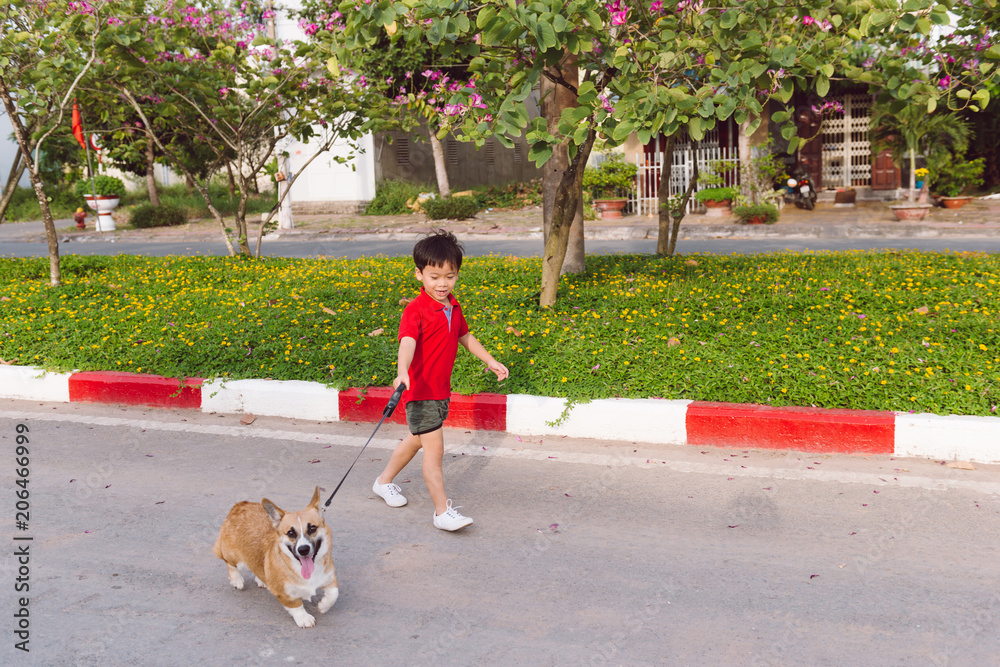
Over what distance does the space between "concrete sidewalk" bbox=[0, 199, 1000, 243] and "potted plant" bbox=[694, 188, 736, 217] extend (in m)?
0.41

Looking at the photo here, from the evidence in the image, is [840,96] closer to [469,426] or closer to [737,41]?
[737,41]

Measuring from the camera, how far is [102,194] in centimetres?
2417

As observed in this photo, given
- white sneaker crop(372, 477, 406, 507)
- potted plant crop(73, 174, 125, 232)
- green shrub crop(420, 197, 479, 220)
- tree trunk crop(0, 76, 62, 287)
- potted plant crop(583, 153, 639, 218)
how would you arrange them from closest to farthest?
white sneaker crop(372, 477, 406, 507)
tree trunk crop(0, 76, 62, 287)
potted plant crop(583, 153, 639, 218)
green shrub crop(420, 197, 479, 220)
potted plant crop(73, 174, 125, 232)

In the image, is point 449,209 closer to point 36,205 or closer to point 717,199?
point 717,199

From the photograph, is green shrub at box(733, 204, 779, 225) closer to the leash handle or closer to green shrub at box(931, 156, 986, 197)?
green shrub at box(931, 156, 986, 197)

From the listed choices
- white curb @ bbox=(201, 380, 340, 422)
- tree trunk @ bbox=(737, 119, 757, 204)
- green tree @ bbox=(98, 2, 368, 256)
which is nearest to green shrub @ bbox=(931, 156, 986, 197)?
tree trunk @ bbox=(737, 119, 757, 204)

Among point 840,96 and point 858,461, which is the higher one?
point 840,96

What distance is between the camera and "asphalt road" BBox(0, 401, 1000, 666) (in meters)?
2.85

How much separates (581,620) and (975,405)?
8.98ft

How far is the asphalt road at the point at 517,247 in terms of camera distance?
12719 mm

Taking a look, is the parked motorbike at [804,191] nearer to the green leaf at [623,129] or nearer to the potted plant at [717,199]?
the potted plant at [717,199]

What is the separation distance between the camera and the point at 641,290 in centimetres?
739

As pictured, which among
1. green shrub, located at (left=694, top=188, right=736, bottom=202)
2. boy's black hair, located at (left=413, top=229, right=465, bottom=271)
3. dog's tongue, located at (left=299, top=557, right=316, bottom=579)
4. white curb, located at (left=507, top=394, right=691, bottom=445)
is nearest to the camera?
dog's tongue, located at (left=299, top=557, right=316, bottom=579)

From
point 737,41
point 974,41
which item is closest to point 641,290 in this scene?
point 737,41
